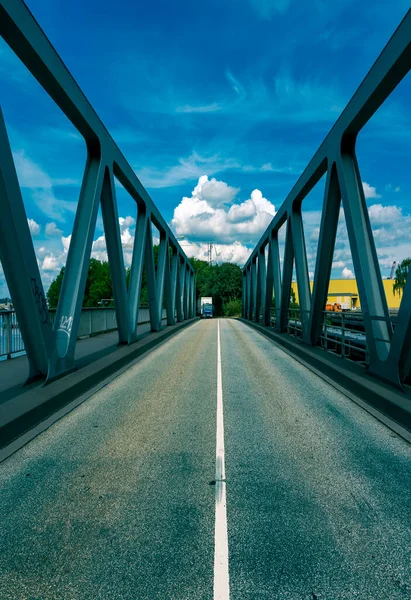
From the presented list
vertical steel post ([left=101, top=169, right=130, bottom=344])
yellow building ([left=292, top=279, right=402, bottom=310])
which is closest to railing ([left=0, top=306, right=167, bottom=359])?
vertical steel post ([left=101, top=169, right=130, bottom=344])

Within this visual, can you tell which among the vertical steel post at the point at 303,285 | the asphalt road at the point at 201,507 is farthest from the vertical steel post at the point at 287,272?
the asphalt road at the point at 201,507

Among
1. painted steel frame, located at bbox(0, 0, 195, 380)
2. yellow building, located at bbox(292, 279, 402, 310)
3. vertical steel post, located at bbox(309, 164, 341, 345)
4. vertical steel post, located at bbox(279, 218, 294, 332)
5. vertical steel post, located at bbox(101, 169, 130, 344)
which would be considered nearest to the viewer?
painted steel frame, located at bbox(0, 0, 195, 380)

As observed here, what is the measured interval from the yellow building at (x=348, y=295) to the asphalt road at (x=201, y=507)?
48735mm

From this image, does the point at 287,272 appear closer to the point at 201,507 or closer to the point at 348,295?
the point at 201,507

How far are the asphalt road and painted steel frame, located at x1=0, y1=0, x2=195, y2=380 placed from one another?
1.67 metres

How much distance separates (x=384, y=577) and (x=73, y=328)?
7.19 meters

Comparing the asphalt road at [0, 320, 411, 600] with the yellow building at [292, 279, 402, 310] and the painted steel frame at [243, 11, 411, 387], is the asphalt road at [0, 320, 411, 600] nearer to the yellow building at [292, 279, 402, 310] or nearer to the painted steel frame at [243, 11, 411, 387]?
the painted steel frame at [243, 11, 411, 387]

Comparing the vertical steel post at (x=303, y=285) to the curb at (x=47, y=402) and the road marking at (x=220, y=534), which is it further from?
the road marking at (x=220, y=534)

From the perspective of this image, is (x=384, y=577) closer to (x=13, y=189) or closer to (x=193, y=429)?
Result: (x=193, y=429)

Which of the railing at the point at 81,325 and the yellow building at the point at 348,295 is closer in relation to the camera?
the railing at the point at 81,325

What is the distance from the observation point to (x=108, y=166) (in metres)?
11.0

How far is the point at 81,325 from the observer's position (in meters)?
17.2

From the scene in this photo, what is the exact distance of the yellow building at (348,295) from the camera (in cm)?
6344

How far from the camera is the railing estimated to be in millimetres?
10781
